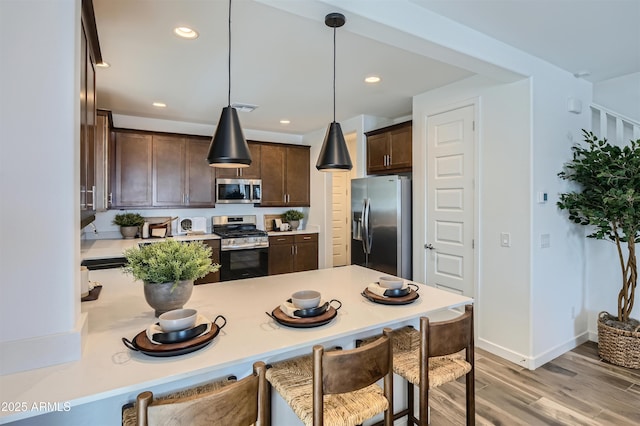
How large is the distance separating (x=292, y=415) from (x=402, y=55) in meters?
2.61

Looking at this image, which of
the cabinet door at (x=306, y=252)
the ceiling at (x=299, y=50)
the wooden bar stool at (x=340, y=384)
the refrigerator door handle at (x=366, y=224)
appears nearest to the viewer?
the wooden bar stool at (x=340, y=384)

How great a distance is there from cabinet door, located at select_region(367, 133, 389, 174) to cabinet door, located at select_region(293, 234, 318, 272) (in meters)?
1.52

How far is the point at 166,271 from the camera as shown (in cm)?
154

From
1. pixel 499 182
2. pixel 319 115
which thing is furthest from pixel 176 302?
pixel 319 115

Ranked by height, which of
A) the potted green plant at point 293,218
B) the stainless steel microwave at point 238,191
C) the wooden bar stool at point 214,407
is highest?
the stainless steel microwave at point 238,191

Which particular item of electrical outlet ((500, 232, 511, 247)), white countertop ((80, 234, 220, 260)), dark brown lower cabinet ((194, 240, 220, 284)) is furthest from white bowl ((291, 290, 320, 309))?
dark brown lower cabinet ((194, 240, 220, 284))

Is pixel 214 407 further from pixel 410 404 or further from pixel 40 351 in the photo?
pixel 410 404

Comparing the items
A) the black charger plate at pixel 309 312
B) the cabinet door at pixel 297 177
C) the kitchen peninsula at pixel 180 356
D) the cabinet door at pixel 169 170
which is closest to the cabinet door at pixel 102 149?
the cabinet door at pixel 169 170

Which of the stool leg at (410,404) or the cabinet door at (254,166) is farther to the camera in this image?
the cabinet door at (254,166)

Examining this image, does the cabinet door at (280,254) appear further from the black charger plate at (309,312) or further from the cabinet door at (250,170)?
the black charger plate at (309,312)

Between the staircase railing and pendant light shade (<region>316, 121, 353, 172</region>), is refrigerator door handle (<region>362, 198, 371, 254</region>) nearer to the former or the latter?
pendant light shade (<region>316, 121, 353, 172</region>)

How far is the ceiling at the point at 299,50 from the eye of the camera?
82.4 inches

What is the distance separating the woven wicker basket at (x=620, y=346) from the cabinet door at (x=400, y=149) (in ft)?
7.87

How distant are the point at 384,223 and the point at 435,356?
2.54m
